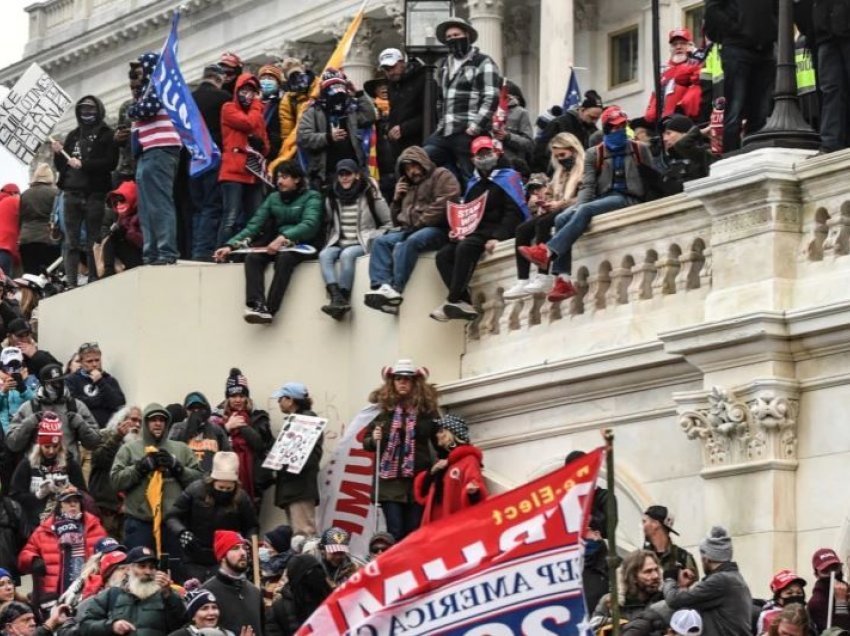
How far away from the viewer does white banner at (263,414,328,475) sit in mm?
27172

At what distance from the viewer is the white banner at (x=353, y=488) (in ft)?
88.4

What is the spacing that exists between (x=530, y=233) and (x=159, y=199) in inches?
196

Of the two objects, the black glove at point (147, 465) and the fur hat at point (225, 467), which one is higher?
the black glove at point (147, 465)

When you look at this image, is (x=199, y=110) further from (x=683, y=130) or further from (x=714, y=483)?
(x=714, y=483)

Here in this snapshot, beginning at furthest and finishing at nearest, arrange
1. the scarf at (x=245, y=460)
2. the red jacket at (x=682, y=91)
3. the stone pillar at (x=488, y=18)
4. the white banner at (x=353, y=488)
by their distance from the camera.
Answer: the stone pillar at (x=488, y=18)
the red jacket at (x=682, y=91)
the scarf at (x=245, y=460)
the white banner at (x=353, y=488)

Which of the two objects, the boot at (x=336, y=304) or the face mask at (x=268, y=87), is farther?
the face mask at (x=268, y=87)

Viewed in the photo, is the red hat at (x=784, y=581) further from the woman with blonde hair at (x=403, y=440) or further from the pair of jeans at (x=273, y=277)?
the pair of jeans at (x=273, y=277)

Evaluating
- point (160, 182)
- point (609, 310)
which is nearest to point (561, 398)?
point (609, 310)

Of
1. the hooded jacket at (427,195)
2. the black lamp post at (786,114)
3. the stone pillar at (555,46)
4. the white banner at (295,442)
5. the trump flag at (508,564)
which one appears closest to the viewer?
the trump flag at (508,564)

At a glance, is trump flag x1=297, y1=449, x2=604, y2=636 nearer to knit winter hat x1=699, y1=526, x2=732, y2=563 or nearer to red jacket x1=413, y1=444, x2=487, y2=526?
knit winter hat x1=699, y1=526, x2=732, y2=563

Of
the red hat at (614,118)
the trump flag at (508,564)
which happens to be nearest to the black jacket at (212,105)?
the red hat at (614,118)

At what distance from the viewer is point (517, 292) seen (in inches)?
1016

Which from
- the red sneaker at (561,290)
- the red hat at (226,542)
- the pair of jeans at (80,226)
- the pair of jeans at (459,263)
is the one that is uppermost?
the pair of jeans at (80,226)

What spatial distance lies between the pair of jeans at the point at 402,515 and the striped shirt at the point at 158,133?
16.2 ft
